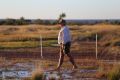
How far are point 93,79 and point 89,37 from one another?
28.2 metres

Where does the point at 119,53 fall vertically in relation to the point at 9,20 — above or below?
above

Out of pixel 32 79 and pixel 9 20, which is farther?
pixel 9 20

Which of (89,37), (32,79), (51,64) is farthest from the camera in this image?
(89,37)

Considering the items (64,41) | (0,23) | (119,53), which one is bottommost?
(0,23)

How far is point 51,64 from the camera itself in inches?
878

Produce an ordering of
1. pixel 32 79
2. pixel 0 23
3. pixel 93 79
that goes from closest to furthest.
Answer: pixel 32 79 < pixel 93 79 < pixel 0 23

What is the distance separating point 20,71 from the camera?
19.9 m

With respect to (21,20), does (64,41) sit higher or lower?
higher

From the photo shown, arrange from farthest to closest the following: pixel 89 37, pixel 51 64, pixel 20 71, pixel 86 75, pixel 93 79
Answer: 1. pixel 89 37
2. pixel 51 64
3. pixel 20 71
4. pixel 86 75
5. pixel 93 79

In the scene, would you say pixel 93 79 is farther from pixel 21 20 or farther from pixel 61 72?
pixel 21 20

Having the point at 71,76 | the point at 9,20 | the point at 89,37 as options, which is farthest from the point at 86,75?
the point at 9,20

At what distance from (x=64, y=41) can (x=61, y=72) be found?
118cm

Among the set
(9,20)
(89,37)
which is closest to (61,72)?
(89,37)

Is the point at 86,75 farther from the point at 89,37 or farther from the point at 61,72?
the point at 89,37
